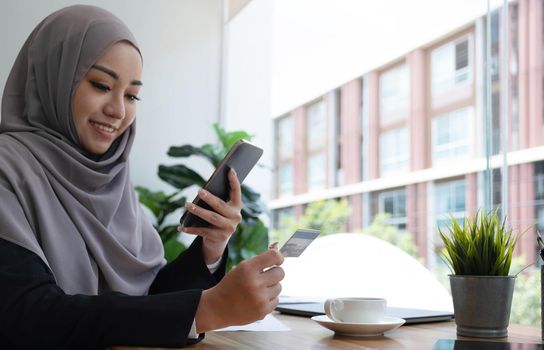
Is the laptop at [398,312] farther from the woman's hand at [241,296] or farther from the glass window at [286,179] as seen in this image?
the glass window at [286,179]

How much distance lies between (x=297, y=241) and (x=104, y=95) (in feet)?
1.87

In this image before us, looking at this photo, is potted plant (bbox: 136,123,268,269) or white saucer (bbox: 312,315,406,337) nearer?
white saucer (bbox: 312,315,406,337)

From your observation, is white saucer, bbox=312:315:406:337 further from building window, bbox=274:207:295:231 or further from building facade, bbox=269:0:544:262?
building window, bbox=274:207:295:231

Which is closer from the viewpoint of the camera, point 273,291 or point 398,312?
point 273,291

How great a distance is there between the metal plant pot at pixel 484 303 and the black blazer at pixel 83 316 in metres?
0.45

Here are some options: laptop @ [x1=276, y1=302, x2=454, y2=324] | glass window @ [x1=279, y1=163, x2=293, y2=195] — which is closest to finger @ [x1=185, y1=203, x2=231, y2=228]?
laptop @ [x1=276, y1=302, x2=454, y2=324]

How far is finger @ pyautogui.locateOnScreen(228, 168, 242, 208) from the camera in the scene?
3.66ft

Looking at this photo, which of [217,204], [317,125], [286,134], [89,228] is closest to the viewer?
[217,204]

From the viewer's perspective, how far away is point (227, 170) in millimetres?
1105

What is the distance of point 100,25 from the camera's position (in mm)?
1357

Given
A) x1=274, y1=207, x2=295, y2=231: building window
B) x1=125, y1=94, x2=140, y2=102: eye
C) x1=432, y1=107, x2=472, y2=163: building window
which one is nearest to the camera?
x1=125, y1=94, x2=140, y2=102: eye

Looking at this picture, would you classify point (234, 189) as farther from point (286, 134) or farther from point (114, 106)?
point (286, 134)

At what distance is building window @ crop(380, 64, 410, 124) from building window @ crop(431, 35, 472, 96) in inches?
17.1

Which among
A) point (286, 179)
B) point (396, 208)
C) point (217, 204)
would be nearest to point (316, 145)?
point (286, 179)
